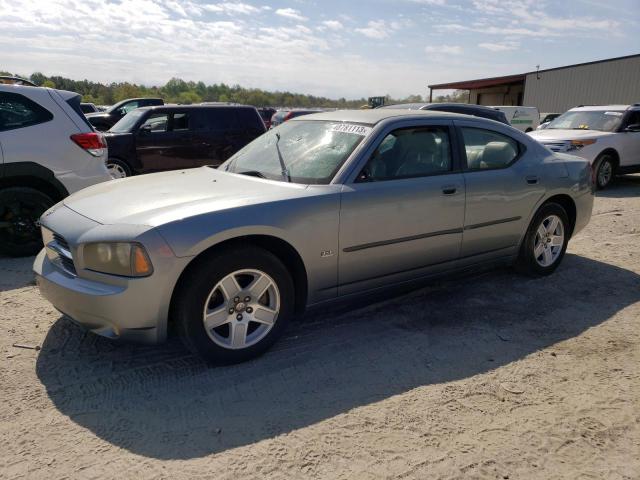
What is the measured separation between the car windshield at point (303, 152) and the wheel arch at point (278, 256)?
0.53 m

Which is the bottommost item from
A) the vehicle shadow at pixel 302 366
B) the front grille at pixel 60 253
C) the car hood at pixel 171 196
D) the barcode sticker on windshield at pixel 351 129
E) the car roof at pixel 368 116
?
the vehicle shadow at pixel 302 366

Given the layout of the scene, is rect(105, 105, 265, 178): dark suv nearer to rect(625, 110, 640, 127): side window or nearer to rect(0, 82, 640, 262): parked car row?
rect(0, 82, 640, 262): parked car row

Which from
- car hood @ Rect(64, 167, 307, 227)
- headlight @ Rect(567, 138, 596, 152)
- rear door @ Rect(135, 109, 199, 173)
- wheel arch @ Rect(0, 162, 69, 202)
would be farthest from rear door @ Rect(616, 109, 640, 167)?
wheel arch @ Rect(0, 162, 69, 202)

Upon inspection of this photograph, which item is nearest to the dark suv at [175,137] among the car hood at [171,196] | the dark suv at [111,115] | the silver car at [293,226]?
the dark suv at [111,115]

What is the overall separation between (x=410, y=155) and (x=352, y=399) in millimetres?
1961

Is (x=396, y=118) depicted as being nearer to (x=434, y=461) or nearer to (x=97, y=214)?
(x=97, y=214)

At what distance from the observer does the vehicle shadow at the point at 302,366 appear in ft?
8.48

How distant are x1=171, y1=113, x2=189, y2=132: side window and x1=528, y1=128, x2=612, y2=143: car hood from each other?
7.21 meters

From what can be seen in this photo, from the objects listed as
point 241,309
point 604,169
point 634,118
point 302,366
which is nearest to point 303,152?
point 241,309

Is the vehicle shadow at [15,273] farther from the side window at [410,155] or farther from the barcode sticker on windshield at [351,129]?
the side window at [410,155]

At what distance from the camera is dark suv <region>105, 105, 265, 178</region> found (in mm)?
9227

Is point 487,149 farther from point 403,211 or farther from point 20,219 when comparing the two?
point 20,219

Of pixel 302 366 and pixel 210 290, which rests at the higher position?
pixel 210 290

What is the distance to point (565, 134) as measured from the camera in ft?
34.7
